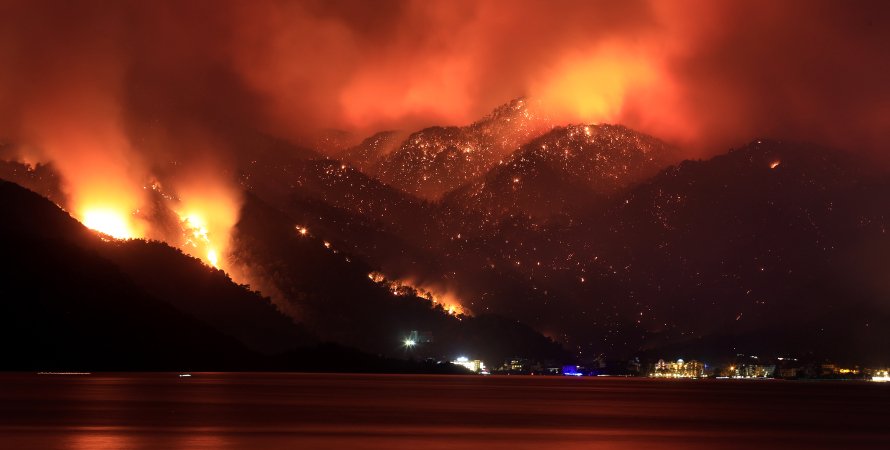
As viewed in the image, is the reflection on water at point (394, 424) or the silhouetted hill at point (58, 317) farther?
the silhouetted hill at point (58, 317)

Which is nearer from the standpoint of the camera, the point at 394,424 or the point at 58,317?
the point at 394,424

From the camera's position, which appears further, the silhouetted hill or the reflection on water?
the silhouetted hill

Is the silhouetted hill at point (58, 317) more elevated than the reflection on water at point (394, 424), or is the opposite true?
the silhouetted hill at point (58, 317)

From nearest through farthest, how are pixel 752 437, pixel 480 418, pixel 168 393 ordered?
pixel 752 437, pixel 480 418, pixel 168 393

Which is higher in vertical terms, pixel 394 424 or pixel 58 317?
pixel 58 317

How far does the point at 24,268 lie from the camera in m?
188

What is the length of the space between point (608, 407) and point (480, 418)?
25418mm

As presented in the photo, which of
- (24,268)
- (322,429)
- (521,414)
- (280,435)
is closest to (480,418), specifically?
(521,414)

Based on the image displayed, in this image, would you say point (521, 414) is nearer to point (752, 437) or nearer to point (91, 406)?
point (752, 437)

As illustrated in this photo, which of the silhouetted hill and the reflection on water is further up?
the silhouetted hill

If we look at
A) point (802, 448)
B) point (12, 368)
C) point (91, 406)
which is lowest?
point (802, 448)

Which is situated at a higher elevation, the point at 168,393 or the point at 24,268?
the point at 24,268

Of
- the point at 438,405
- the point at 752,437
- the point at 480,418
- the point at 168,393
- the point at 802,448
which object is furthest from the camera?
the point at 168,393

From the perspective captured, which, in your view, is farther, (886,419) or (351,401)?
(351,401)
